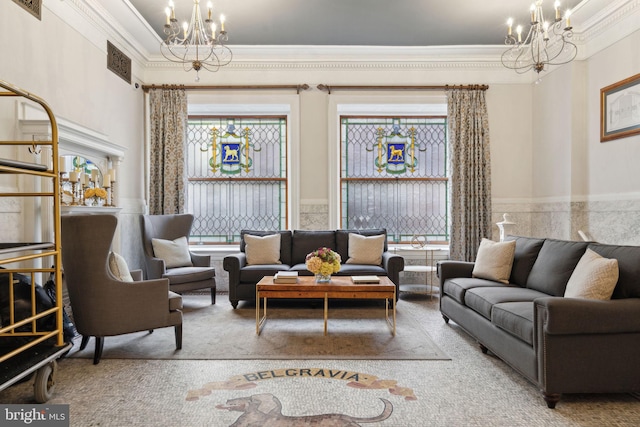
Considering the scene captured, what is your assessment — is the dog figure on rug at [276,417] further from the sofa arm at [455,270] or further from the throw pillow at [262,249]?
the throw pillow at [262,249]

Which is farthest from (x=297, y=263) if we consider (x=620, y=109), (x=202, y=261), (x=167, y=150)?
(x=620, y=109)

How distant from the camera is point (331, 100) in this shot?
19.9ft

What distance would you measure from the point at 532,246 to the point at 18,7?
512 centimetres

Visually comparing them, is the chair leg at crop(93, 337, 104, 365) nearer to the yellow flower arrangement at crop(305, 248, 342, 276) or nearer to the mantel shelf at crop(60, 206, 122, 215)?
the mantel shelf at crop(60, 206, 122, 215)

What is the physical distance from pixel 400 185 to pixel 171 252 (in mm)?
3707

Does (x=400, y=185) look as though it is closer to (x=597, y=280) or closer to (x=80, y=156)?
(x=597, y=280)

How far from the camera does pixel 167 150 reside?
234 inches

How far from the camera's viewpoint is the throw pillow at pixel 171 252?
Result: 518 cm

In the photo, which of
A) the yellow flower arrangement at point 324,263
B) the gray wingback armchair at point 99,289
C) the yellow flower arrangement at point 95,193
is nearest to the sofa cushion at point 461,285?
the yellow flower arrangement at point 324,263

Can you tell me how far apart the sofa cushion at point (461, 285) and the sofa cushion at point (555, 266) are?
1.14 ft

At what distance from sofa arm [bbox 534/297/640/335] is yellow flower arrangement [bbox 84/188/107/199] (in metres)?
4.33

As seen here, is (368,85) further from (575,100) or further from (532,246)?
(532,246)

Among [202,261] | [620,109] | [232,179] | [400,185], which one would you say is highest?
[620,109]

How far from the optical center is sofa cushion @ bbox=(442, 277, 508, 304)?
3787 mm
